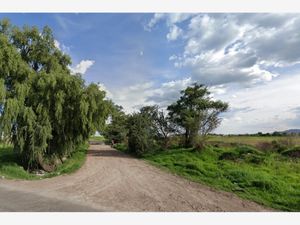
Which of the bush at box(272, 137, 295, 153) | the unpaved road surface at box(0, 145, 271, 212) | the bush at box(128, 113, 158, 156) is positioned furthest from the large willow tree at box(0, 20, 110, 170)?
the bush at box(272, 137, 295, 153)

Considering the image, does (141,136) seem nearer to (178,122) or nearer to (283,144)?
(178,122)

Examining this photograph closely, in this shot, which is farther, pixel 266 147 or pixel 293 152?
pixel 266 147

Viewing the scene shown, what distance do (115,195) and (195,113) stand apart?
1976 cm

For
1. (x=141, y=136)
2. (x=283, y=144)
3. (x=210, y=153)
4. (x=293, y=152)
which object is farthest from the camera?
(x=141, y=136)

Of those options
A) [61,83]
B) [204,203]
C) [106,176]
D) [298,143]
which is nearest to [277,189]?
[204,203]

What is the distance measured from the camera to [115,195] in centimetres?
1099

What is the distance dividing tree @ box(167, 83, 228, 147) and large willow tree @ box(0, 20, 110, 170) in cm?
1052

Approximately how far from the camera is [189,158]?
72.9ft

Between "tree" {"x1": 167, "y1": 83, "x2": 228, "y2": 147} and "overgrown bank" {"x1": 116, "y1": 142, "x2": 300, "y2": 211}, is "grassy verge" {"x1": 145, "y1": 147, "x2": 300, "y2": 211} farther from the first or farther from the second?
"tree" {"x1": 167, "y1": 83, "x2": 228, "y2": 147}

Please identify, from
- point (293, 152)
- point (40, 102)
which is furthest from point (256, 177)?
point (40, 102)

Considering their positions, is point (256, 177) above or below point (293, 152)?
below

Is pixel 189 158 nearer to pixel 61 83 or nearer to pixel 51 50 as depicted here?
pixel 61 83

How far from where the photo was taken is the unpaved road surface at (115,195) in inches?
367

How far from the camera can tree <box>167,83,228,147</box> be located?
93.6 ft
